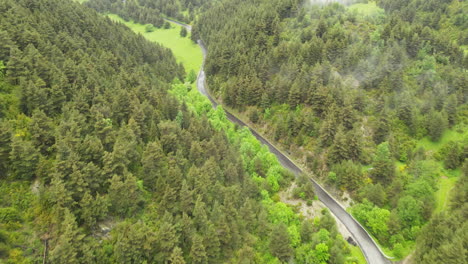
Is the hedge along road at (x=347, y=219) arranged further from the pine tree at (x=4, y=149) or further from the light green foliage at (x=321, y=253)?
the pine tree at (x=4, y=149)

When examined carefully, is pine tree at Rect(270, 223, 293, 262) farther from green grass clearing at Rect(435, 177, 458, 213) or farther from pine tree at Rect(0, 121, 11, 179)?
pine tree at Rect(0, 121, 11, 179)

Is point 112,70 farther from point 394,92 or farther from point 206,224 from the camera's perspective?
point 394,92

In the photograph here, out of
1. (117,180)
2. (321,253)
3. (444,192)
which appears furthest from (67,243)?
(444,192)

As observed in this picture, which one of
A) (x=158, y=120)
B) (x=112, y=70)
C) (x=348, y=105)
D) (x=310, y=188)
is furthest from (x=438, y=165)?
(x=112, y=70)

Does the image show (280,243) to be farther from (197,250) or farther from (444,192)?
(444,192)

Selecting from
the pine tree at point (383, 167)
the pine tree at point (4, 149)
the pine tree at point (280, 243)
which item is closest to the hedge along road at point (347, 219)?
the pine tree at point (383, 167)

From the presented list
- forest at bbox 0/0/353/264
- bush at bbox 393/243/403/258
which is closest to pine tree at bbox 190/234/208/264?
forest at bbox 0/0/353/264
